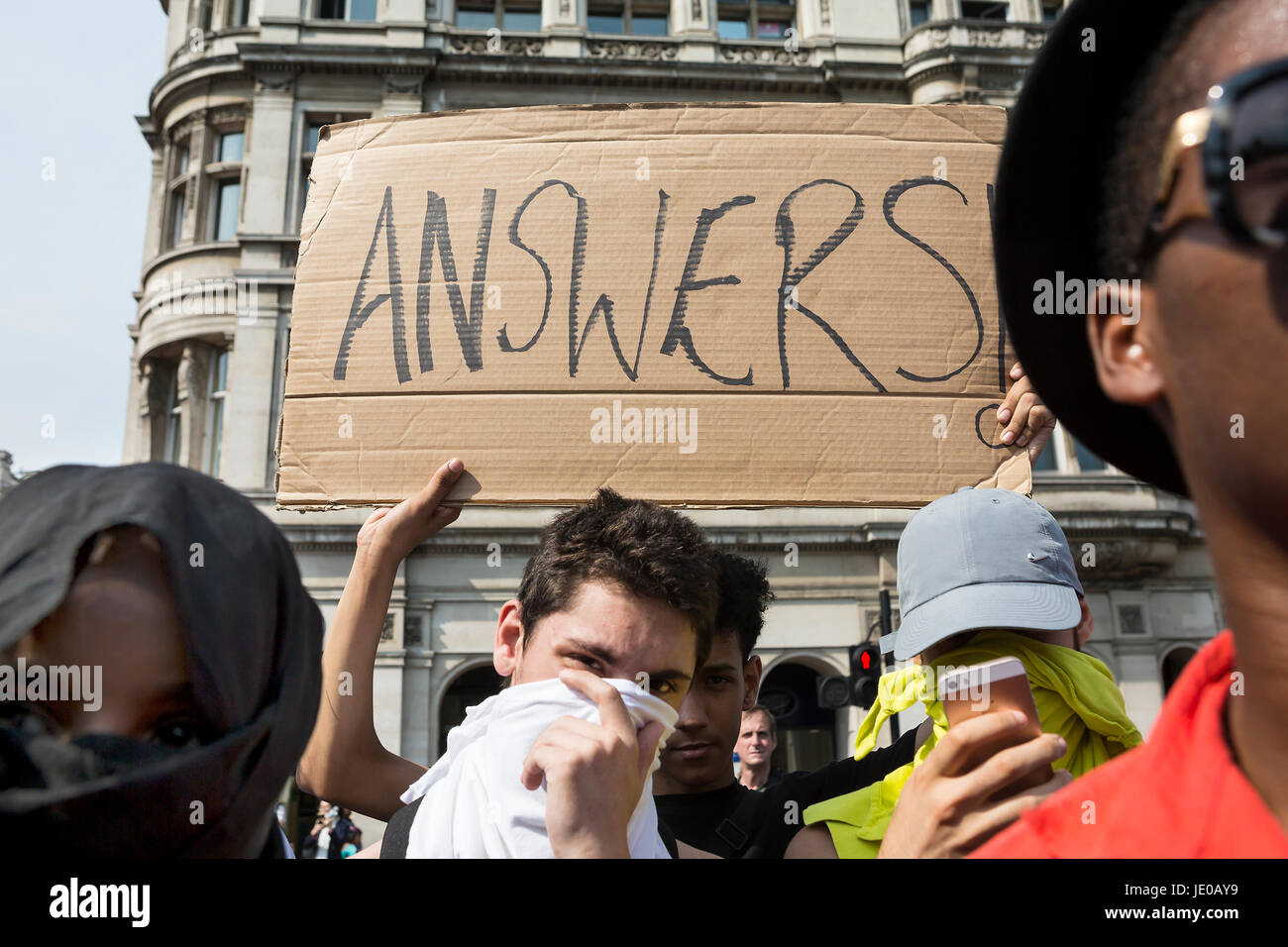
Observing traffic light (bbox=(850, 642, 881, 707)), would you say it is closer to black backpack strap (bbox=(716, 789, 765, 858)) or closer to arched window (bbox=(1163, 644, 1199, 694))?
black backpack strap (bbox=(716, 789, 765, 858))

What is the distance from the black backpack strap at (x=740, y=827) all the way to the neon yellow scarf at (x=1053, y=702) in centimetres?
77

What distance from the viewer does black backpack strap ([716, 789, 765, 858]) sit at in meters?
2.21

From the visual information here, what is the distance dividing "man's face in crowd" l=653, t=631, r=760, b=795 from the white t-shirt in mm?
930

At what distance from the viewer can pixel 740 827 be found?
2.29 m

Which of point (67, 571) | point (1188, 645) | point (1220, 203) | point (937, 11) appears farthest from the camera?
point (937, 11)

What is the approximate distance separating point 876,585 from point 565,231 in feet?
42.8

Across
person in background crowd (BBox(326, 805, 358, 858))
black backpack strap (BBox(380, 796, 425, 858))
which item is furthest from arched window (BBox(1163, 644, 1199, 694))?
black backpack strap (BBox(380, 796, 425, 858))

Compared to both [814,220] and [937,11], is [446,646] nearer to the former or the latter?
[814,220]

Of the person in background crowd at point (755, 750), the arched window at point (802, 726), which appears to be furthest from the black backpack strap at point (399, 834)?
the arched window at point (802, 726)

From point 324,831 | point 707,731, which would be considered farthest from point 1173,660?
point 707,731

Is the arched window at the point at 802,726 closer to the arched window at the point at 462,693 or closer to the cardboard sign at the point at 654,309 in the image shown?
the arched window at the point at 462,693

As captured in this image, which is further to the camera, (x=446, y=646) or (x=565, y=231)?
(x=446, y=646)

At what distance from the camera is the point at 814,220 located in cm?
215

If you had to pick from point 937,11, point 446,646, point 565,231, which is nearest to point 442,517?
point 565,231
